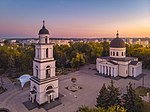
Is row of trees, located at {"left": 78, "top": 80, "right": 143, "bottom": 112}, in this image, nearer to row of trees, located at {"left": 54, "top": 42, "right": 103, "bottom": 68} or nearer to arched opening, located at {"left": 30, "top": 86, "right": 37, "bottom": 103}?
arched opening, located at {"left": 30, "top": 86, "right": 37, "bottom": 103}

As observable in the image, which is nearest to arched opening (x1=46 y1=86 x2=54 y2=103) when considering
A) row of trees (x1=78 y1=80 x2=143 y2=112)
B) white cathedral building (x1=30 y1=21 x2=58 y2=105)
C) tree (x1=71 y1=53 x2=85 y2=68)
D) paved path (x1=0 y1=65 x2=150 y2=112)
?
white cathedral building (x1=30 y1=21 x2=58 y2=105)

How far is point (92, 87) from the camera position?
28672 mm

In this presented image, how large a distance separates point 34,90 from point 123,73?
20456mm

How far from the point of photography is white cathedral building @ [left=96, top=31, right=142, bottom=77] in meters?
34.8

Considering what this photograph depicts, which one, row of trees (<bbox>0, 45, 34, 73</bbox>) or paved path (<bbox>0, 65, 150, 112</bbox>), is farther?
row of trees (<bbox>0, 45, 34, 73</bbox>)

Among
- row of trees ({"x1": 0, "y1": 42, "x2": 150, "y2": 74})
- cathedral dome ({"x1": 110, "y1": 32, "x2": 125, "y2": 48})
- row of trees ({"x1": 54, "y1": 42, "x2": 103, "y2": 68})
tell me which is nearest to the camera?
cathedral dome ({"x1": 110, "y1": 32, "x2": 125, "y2": 48})

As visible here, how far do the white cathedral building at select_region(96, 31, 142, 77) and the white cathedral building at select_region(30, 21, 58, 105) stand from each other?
56.5ft

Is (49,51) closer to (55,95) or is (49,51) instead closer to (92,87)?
(55,95)

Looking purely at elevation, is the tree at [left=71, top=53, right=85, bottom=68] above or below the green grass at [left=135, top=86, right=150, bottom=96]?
above

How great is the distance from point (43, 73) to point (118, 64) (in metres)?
20.0

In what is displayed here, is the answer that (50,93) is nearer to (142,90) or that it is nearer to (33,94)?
(33,94)

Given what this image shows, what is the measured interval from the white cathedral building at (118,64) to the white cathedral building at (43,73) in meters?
17.2

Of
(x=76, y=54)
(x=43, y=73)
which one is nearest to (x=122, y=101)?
(x=43, y=73)

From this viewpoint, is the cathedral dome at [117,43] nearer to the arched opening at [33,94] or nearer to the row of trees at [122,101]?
the row of trees at [122,101]
